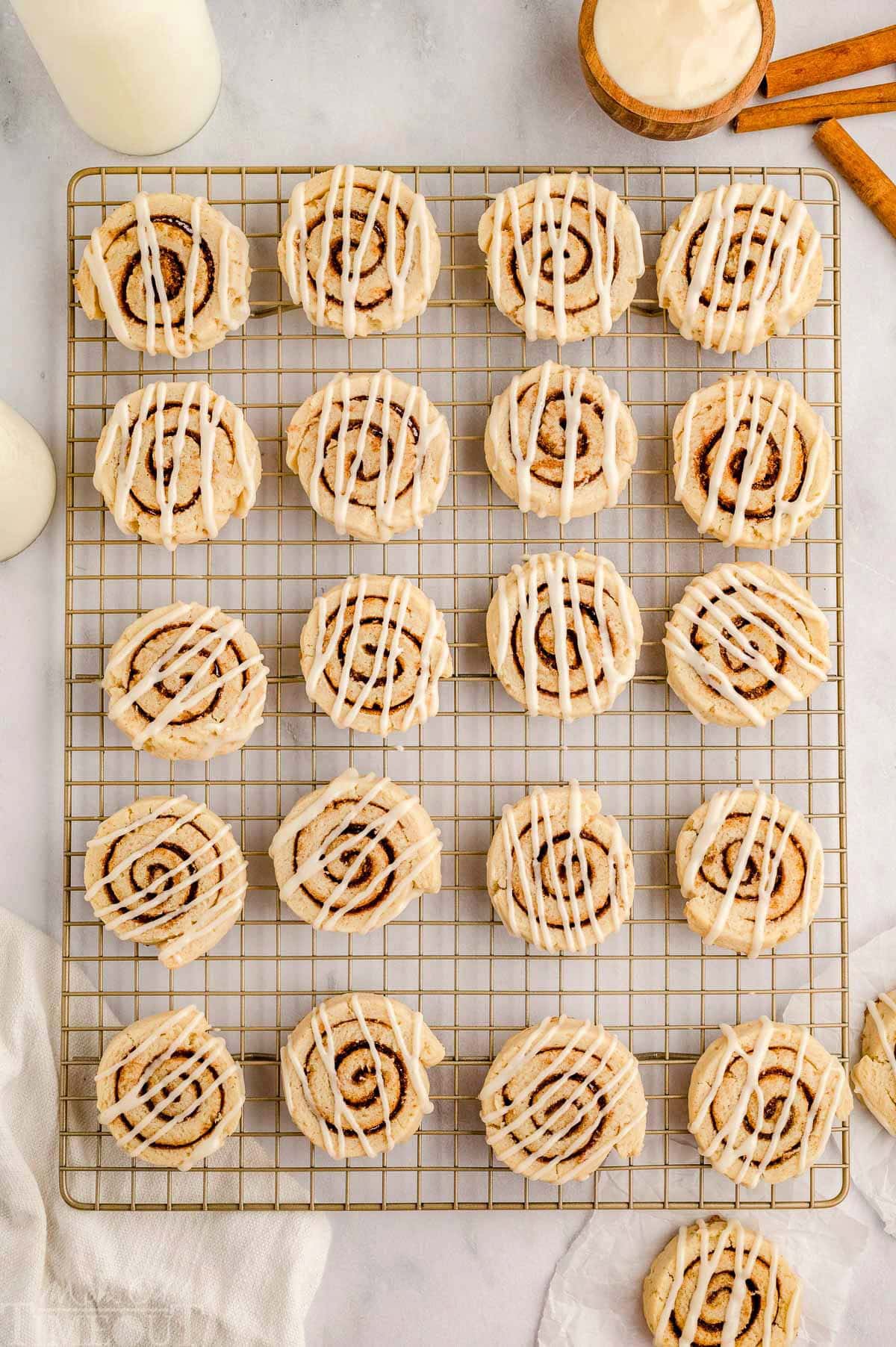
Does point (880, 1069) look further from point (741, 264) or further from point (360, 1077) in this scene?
point (741, 264)

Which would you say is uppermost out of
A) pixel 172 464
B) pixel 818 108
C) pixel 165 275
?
pixel 818 108

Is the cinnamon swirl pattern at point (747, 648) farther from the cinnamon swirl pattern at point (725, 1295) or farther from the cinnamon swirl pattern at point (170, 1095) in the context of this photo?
the cinnamon swirl pattern at point (170, 1095)

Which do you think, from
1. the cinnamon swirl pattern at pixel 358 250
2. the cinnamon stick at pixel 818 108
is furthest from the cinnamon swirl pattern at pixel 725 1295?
the cinnamon stick at pixel 818 108

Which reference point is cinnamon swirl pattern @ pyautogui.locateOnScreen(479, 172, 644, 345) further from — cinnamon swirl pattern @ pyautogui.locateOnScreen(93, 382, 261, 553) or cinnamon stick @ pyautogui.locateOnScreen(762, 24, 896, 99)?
cinnamon swirl pattern @ pyautogui.locateOnScreen(93, 382, 261, 553)

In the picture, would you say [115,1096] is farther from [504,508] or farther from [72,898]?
[504,508]

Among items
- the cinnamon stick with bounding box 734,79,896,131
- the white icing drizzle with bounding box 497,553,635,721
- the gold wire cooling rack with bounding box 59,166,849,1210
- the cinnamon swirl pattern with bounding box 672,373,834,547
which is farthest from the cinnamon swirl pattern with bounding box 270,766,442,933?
the cinnamon stick with bounding box 734,79,896,131

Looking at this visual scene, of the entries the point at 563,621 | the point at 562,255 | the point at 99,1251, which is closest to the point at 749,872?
the point at 563,621

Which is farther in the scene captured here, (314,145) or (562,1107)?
(314,145)
